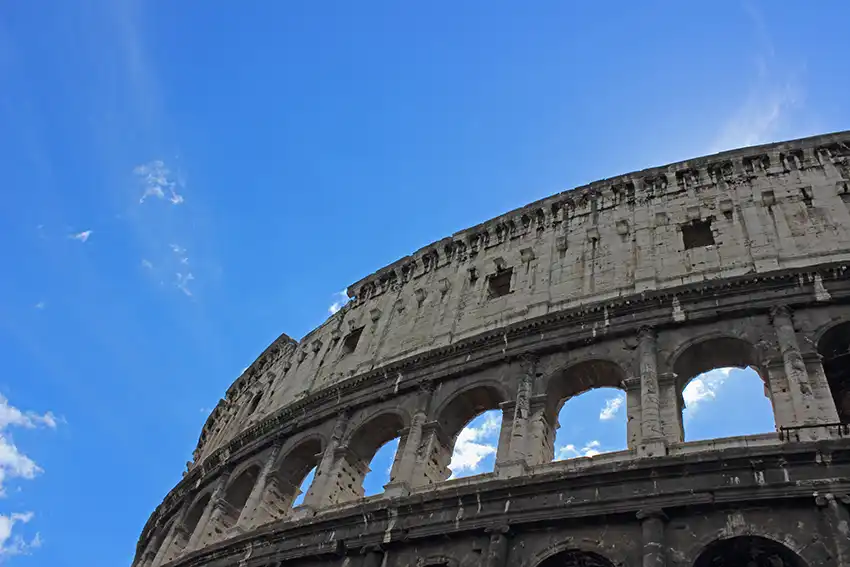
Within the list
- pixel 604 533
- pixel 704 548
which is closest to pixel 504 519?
pixel 604 533

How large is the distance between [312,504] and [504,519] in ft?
17.0

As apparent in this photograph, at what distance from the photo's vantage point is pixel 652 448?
12.0m

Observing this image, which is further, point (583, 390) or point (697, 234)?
point (697, 234)

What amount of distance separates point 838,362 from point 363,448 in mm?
9991

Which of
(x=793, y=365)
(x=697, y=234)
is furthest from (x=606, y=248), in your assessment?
(x=793, y=365)

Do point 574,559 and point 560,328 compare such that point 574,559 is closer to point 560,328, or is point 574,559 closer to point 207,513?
point 560,328

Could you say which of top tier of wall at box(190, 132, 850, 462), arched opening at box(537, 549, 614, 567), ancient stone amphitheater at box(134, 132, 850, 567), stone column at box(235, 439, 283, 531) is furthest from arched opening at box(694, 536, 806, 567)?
stone column at box(235, 439, 283, 531)

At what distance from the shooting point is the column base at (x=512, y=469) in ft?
42.6

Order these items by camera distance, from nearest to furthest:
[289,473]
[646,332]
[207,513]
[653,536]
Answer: [653,536]
[646,332]
[289,473]
[207,513]

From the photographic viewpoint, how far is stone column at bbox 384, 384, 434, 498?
14320 mm

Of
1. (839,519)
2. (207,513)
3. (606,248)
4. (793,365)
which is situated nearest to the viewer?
(839,519)

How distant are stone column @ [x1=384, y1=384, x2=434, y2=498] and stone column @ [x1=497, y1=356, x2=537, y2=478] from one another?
210cm

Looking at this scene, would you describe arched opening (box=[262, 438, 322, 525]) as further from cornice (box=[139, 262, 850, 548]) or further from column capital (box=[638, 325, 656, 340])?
column capital (box=[638, 325, 656, 340])

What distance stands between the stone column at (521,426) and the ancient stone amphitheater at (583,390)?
1.7 inches
